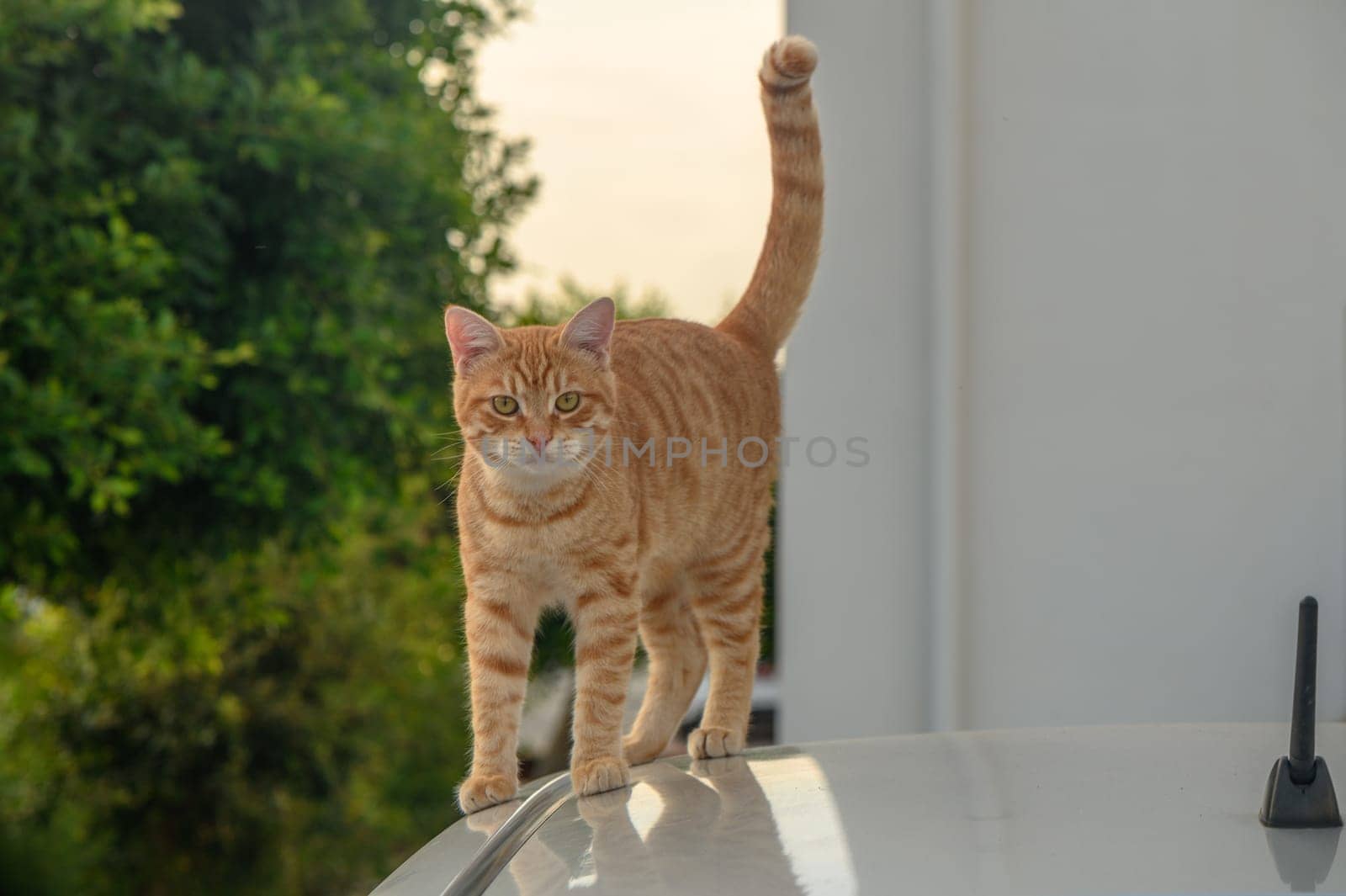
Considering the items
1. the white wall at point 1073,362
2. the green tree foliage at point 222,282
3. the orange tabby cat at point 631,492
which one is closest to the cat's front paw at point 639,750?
the orange tabby cat at point 631,492

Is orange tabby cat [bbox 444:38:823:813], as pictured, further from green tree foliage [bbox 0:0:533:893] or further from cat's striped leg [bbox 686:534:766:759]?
green tree foliage [bbox 0:0:533:893]

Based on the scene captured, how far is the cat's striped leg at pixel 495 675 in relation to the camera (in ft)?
2.76

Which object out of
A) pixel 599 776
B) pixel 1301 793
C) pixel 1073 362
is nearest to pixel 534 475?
pixel 599 776

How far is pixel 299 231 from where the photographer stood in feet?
6.42

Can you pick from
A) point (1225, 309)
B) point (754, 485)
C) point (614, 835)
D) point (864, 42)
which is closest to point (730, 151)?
point (864, 42)

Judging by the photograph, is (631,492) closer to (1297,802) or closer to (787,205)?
(787,205)

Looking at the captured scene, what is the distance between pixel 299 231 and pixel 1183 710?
4.70 feet

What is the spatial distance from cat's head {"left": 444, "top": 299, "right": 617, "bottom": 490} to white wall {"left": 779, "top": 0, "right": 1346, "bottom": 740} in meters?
0.48

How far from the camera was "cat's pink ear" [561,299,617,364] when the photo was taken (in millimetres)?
852

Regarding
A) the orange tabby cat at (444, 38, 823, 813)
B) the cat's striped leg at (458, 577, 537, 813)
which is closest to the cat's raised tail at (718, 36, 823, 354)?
the orange tabby cat at (444, 38, 823, 813)

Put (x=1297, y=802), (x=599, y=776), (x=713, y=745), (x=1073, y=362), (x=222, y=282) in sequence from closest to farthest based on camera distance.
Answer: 1. (x=1297, y=802)
2. (x=599, y=776)
3. (x=713, y=745)
4. (x=1073, y=362)
5. (x=222, y=282)

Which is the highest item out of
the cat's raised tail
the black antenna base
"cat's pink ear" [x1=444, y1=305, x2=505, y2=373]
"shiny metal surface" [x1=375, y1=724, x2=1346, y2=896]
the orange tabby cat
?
the cat's raised tail

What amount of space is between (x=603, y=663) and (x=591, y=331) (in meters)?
0.23

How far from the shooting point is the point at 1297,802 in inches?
23.5
